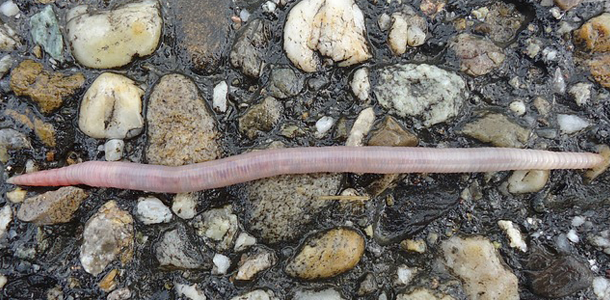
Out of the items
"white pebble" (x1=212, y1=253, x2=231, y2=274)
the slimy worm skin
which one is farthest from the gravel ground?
the slimy worm skin

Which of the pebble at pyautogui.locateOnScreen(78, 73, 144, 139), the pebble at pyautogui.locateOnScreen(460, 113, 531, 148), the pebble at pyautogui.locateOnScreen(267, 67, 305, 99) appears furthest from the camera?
the pebble at pyautogui.locateOnScreen(460, 113, 531, 148)

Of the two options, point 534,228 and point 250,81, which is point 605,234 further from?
point 250,81

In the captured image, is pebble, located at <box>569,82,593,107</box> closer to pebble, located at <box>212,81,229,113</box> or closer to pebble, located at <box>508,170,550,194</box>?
pebble, located at <box>508,170,550,194</box>

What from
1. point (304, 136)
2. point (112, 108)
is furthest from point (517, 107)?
point (112, 108)

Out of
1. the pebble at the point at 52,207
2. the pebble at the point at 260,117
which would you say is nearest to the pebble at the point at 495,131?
the pebble at the point at 260,117

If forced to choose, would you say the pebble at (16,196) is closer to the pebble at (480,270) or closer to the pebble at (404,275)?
the pebble at (404,275)

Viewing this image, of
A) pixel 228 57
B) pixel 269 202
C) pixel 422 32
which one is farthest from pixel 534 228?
pixel 228 57
